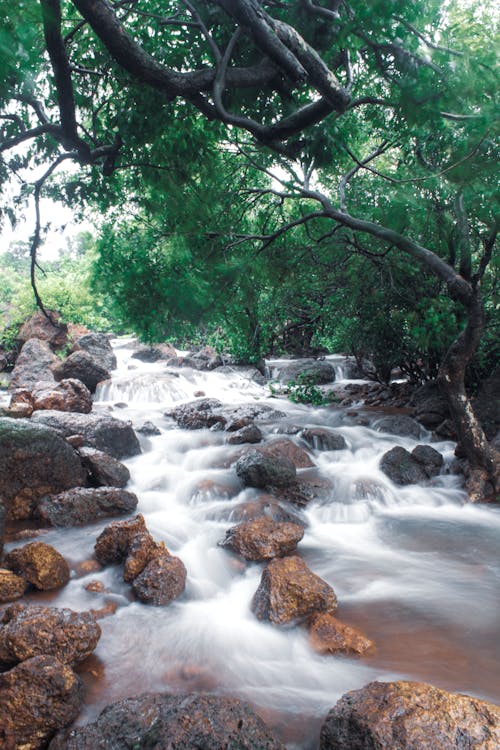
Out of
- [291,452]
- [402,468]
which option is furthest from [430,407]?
[291,452]

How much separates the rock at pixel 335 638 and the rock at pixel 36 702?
1807 millimetres

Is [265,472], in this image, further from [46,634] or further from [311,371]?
[311,371]

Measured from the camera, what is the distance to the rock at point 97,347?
1708 centimetres

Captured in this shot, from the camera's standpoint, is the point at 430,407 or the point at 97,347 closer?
the point at 430,407

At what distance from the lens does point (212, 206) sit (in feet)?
21.3

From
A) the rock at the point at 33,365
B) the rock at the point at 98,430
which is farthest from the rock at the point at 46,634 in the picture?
Answer: the rock at the point at 33,365

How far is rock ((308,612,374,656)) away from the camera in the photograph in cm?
354

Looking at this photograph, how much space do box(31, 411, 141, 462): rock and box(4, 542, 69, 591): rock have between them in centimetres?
365

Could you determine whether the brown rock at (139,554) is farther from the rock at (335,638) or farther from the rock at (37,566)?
the rock at (335,638)

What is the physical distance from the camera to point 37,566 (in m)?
4.23

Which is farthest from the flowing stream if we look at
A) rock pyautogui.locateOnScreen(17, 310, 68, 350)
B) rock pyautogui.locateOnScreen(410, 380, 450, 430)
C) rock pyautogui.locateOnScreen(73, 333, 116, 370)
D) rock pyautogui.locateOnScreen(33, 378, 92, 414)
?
rock pyautogui.locateOnScreen(17, 310, 68, 350)

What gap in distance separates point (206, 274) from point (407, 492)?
4.71 metres

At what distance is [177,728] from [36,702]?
87 cm

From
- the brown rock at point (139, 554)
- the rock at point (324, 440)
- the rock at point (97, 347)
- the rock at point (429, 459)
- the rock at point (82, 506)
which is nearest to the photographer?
the brown rock at point (139, 554)
